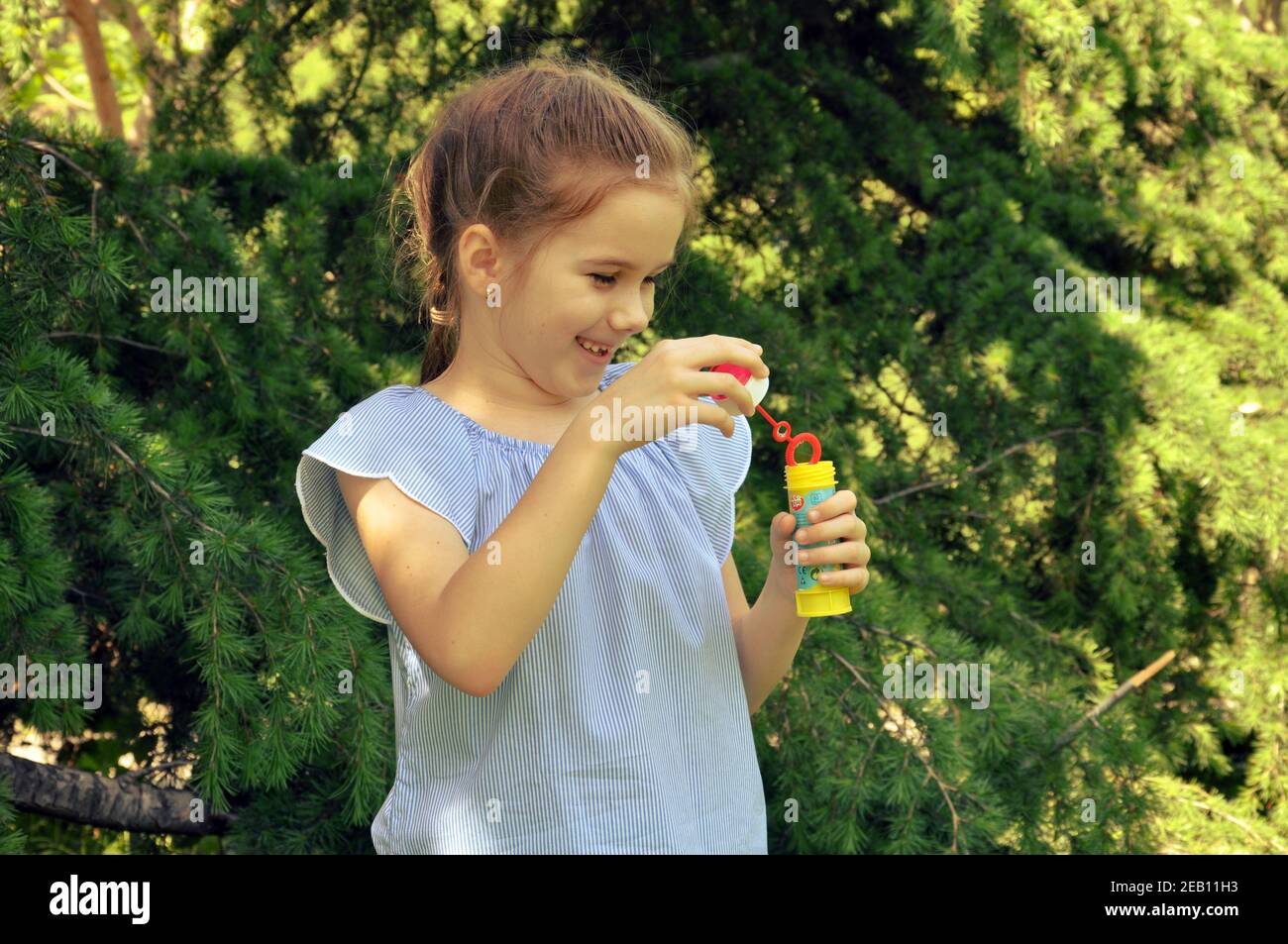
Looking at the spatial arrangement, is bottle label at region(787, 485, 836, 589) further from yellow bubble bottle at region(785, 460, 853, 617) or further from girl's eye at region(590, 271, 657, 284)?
girl's eye at region(590, 271, 657, 284)

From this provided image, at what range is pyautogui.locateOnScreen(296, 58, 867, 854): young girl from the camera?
3.38ft

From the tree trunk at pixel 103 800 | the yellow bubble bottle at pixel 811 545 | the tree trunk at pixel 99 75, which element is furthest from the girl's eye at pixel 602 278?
the tree trunk at pixel 99 75

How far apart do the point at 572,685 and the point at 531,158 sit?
0.47 meters

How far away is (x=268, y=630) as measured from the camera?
1.76m

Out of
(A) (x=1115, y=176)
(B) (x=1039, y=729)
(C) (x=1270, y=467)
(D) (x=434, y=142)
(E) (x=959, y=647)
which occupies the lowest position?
(B) (x=1039, y=729)

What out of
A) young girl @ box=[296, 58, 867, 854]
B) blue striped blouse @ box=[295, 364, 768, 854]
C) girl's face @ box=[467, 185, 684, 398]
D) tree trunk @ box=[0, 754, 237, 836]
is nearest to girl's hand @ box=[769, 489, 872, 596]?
young girl @ box=[296, 58, 867, 854]

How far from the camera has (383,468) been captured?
111 cm

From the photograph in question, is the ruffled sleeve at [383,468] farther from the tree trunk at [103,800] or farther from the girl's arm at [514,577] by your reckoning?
the tree trunk at [103,800]

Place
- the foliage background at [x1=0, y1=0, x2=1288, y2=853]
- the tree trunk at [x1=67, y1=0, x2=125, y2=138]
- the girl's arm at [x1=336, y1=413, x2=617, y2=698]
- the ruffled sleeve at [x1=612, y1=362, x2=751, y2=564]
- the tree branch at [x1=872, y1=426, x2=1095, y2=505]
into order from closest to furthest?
the girl's arm at [x1=336, y1=413, x2=617, y2=698]
the ruffled sleeve at [x1=612, y1=362, x2=751, y2=564]
the foliage background at [x1=0, y1=0, x2=1288, y2=853]
the tree branch at [x1=872, y1=426, x2=1095, y2=505]
the tree trunk at [x1=67, y1=0, x2=125, y2=138]

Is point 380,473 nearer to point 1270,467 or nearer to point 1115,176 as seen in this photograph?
point 1270,467

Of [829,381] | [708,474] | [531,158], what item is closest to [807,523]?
[708,474]

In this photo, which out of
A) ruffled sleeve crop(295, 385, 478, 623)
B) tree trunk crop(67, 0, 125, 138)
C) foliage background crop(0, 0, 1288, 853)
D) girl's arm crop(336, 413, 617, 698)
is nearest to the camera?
girl's arm crop(336, 413, 617, 698)
